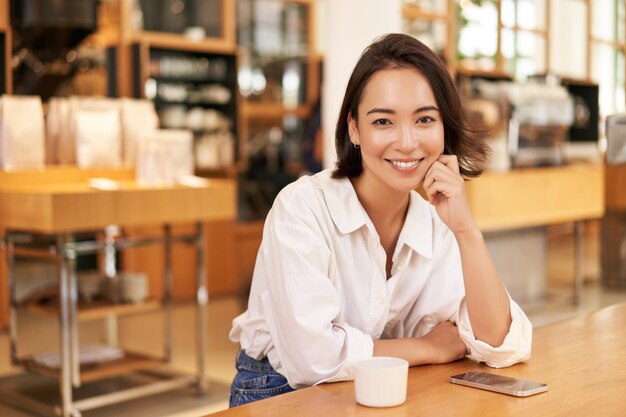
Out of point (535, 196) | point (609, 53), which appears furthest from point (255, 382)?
point (609, 53)

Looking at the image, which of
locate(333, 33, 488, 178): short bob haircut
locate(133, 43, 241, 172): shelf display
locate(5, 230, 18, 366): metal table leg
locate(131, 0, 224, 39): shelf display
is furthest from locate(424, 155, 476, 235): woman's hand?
locate(131, 0, 224, 39): shelf display

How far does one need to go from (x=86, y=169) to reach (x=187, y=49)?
2.87 metres

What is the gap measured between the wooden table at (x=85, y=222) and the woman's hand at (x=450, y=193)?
2280 mm

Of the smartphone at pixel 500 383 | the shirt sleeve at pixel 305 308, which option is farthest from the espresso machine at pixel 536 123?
the smartphone at pixel 500 383

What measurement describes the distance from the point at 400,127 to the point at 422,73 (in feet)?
0.40

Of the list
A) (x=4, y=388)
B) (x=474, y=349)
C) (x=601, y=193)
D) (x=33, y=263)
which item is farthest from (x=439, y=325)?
(x=601, y=193)

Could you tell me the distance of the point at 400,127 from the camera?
1.76 meters

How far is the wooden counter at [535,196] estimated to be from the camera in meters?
5.93

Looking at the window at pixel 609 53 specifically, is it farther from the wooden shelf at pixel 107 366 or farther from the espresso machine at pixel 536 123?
the wooden shelf at pixel 107 366

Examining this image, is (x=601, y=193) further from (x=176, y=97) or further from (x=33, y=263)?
(x=33, y=263)

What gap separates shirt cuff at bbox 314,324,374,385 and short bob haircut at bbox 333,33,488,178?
1.26ft

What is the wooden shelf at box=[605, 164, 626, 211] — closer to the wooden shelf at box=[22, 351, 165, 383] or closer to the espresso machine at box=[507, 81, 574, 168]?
the espresso machine at box=[507, 81, 574, 168]

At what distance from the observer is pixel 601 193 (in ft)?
23.5

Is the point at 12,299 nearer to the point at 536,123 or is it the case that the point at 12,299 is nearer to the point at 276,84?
the point at 536,123
